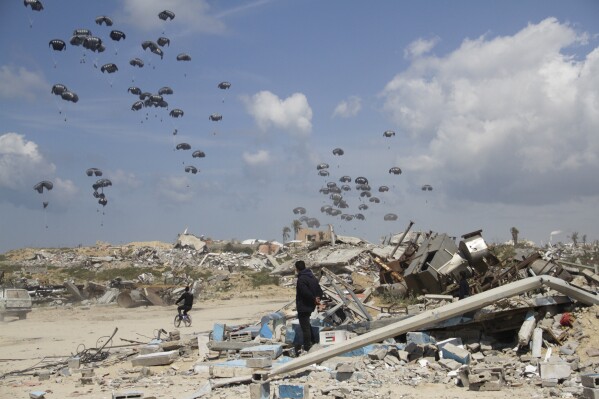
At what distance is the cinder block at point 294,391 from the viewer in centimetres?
714

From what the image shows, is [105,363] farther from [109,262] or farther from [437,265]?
[109,262]

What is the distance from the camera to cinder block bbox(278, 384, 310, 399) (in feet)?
23.4

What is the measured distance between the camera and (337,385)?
25.3 feet

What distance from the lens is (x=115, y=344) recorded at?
550 inches

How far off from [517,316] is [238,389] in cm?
470

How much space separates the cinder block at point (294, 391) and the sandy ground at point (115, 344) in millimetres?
680

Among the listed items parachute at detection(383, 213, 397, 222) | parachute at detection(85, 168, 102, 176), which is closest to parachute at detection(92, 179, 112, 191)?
parachute at detection(85, 168, 102, 176)

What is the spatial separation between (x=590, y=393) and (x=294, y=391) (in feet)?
11.4

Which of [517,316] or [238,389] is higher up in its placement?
[517,316]

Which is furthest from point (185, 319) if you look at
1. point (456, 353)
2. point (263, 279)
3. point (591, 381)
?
point (263, 279)

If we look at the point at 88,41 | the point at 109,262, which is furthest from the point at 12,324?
the point at 109,262

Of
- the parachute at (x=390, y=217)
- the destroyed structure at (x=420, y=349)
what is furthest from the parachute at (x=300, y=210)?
the destroyed structure at (x=420, y=349)

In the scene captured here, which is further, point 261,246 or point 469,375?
point 261,246

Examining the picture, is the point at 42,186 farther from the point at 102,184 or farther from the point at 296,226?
the point at 296,226
